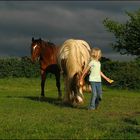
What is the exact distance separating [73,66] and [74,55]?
1.72 ft

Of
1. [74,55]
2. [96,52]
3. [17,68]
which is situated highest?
[96,52]

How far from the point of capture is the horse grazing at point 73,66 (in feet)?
62.0

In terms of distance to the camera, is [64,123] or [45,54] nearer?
[64,123]

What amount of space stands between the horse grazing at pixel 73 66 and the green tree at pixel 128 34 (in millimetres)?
30600

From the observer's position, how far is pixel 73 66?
62.5 ft

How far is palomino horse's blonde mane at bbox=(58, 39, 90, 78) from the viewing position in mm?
19062

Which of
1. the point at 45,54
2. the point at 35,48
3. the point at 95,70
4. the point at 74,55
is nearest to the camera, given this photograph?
the point at 95,70

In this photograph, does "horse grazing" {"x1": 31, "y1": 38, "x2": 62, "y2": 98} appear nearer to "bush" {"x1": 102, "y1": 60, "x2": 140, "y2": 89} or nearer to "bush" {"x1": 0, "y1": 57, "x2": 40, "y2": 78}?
"bush" {"x1": 102, "y1": 60, "x2": 140, "y2": 89}

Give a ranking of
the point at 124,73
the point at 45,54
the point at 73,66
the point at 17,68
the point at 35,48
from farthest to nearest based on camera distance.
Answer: the point at 17,68, the point at 124,73, the point at 45,54, the point at 35,48, the point at 73,66

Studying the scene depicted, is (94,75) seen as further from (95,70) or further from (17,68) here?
(17,68)

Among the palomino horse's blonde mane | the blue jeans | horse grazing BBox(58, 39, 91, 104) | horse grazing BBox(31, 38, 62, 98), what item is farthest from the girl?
horse grazing BBox(31, 38, 62, 98)

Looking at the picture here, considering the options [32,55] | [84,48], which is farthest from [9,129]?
[32,55]

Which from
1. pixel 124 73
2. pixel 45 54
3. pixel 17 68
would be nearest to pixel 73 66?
pixel 45 54

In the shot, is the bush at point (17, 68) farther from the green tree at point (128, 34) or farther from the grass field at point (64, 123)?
the grass field at point (64, 123)
